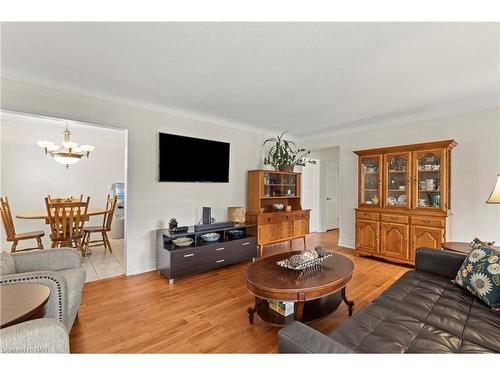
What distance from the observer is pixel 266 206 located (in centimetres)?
454

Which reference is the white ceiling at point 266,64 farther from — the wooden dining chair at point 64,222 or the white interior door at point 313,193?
the white interior door at point 313,193

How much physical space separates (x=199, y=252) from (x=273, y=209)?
1.87 metres

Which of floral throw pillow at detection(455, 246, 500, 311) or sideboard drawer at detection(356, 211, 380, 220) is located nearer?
floral throw pillow at detection(455, 246, 500, 311)

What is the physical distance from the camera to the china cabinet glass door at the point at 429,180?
10.5 ft

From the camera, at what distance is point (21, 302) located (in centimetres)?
114

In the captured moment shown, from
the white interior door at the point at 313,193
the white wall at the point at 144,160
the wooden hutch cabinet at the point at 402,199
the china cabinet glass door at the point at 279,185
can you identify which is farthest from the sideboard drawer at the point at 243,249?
the white interior door at the point at 313,193

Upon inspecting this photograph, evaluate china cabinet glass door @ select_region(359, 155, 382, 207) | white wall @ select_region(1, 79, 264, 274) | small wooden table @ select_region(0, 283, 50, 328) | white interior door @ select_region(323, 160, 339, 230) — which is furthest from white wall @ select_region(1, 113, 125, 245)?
white interior door @ select_region(323, 160, 339, 230)

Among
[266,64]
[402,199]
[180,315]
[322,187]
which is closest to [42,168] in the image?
[180,315]

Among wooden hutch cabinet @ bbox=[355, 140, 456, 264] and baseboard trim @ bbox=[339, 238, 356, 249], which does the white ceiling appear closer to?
wooden hutch cabinet @ bbox=[355, 140, 456, 264]

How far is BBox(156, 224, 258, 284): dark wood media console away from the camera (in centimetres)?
286

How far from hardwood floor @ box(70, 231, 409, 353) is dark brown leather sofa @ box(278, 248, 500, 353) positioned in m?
0.65

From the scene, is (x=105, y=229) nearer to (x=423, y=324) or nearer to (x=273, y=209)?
(x=273, y=209)

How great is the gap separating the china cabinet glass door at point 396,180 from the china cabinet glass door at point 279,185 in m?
1.72

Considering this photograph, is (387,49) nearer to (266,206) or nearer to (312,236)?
(266,206)
